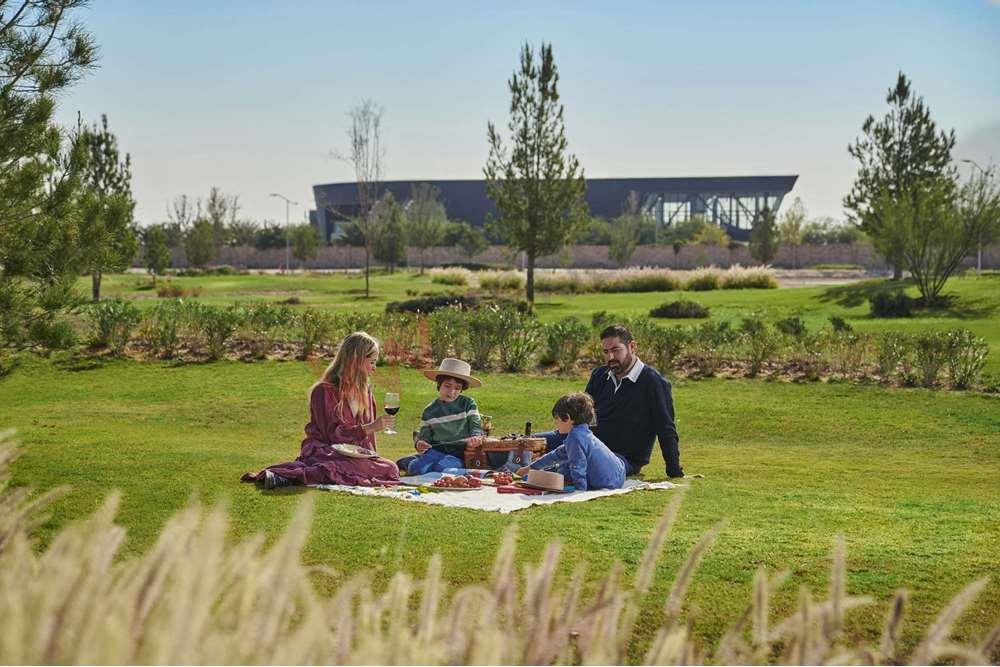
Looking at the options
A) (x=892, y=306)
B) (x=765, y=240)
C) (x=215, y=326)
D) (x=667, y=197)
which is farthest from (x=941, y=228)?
(x=667, y=197)

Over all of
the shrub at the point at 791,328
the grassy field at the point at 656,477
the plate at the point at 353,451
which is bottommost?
the grassy field at the point at 656,477

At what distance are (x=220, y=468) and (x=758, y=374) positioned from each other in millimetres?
11818

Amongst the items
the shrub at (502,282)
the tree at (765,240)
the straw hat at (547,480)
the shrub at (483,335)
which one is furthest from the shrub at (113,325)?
the tree at (765,240)

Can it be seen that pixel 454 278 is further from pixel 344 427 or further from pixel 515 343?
pixel 344 427

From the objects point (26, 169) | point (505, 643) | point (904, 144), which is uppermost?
point (904, 144)

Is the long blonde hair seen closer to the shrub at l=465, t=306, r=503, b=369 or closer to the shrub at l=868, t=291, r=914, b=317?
the shrub at l=465, t=306, r=503, b=369

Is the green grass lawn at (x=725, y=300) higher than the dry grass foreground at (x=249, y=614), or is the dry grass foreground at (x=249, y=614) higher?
the dry grass foreground at (x=249, y=614)

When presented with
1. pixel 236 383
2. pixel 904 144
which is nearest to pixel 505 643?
pixel 236 383

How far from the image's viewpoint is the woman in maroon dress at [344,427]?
33.5ft

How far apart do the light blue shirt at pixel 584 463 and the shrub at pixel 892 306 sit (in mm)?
26662

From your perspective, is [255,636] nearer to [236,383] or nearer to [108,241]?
[108,241]

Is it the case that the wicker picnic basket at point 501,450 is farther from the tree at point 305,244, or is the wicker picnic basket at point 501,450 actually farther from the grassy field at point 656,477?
the tree at point 305,244

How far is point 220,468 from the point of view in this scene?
1083 centimetres

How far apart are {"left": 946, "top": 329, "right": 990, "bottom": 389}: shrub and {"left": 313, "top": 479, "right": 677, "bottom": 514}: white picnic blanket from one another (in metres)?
10.6
